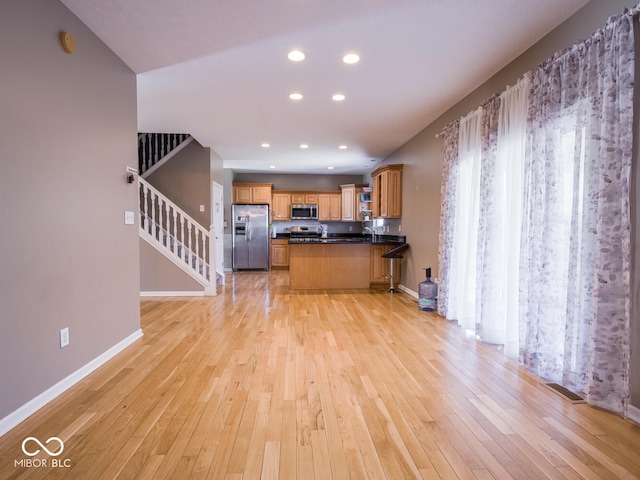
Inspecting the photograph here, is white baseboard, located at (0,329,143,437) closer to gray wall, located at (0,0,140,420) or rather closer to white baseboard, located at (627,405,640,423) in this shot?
gray wall, located at (0,0,140,420)

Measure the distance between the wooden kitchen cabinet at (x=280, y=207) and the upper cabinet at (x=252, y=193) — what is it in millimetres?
314

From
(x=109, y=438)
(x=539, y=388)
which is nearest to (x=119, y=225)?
(x=109, y=438)

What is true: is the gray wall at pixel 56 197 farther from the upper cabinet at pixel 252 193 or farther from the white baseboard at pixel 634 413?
the upper cabinet at pixel 252 193

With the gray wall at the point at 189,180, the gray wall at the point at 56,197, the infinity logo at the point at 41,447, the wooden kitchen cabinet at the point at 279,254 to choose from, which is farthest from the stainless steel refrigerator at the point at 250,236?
the infinity logo at the point at 41,447

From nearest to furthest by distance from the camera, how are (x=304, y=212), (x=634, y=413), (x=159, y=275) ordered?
(x=634, y=413), (x=159, y=275), (x=304, y=212)

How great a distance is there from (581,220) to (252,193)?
7.48 m

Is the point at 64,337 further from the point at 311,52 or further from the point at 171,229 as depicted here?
the point at 171,229

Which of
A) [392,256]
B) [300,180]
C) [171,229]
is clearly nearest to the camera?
[392,256]

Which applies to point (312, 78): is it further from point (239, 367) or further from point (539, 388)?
point (539, 388)

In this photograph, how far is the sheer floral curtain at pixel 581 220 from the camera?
1.82 m

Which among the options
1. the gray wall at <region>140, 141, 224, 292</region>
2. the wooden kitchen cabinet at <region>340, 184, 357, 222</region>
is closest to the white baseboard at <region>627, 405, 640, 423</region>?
the gray wall at <region>140, 141, 224, 292</region>

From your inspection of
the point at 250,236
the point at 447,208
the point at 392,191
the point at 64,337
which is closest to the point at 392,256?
the point at 392,191

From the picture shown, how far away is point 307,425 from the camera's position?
1.77 metres

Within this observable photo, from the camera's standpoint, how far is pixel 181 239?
18.0ft
